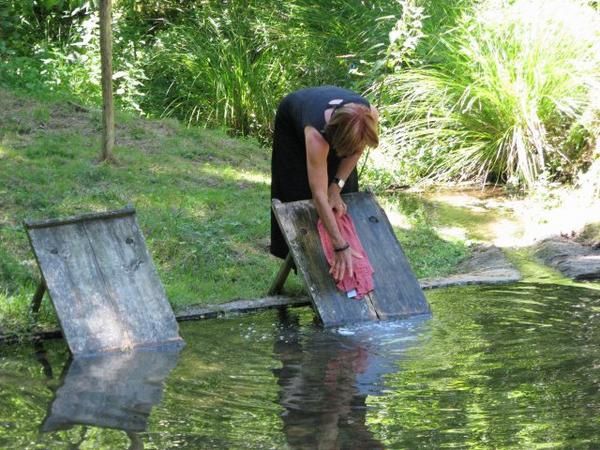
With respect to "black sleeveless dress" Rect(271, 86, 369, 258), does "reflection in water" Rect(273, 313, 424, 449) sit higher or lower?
lower

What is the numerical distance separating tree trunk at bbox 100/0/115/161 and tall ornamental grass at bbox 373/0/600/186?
350cm

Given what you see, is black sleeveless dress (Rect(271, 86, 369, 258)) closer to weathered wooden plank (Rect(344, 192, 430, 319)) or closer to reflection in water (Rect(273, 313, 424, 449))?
weathered wooden plank (Rect(344, 192, 430, 319))

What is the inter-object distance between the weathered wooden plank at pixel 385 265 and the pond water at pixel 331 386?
0.49ft

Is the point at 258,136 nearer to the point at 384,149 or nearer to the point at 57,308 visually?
the point at 384,149

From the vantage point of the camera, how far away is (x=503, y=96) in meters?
11.2

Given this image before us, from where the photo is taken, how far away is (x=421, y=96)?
11.9m

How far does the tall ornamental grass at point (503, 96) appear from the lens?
36.4 feet

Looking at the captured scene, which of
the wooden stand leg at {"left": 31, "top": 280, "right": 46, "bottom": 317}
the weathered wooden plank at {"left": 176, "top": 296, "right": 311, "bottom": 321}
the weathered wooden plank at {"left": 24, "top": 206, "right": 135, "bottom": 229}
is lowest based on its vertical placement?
the weathered wooden plank at {"left": 176, "top": 296, "right": 311, "bottom": 321}

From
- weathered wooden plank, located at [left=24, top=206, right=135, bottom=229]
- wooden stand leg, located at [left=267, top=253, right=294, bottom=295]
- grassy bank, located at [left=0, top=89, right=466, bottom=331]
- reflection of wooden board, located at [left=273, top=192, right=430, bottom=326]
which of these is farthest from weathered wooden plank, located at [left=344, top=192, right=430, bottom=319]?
weathered wooden plank, located at [left=24, top=206, right=135, bottom=229]

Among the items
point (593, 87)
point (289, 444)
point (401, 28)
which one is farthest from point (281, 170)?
point (593, 87)

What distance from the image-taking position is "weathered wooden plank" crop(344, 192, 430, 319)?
6742 millimetres

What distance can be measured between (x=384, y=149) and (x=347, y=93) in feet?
18.1

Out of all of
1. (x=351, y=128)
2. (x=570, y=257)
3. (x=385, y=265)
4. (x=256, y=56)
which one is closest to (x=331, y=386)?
(x=351, y=128)

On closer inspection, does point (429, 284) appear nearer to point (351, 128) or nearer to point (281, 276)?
point (281, 276)
